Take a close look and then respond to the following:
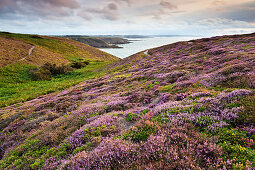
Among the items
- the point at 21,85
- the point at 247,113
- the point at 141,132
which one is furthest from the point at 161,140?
the point at 21,85

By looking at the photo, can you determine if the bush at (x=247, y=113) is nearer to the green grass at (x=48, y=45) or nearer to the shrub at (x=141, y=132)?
the shrub at (x=141, y=132)

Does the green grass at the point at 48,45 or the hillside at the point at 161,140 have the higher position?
the green grass at the point at 48,45

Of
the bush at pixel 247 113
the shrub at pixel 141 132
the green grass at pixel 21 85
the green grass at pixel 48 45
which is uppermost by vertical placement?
the green grass at pixel 48 45

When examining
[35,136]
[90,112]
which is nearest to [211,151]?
[90,112]

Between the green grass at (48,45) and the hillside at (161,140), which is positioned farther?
the green grass at (48,45)

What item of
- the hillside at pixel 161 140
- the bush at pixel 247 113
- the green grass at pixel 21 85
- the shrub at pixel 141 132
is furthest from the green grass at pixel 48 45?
the bush at pixel 247 113

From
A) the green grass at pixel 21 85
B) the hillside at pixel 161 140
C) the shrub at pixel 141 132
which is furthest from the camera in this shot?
the green grass at pixel 21 85

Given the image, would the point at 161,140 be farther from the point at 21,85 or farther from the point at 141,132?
the point at 21,85

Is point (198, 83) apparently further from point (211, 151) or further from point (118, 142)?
point (118, 142)

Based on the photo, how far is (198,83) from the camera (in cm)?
1085

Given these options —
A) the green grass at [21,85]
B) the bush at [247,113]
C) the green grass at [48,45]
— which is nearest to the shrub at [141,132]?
the bush at [247,113]

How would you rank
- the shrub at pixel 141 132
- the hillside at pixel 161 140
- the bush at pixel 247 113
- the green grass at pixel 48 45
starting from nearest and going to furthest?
the hillside at pixel 161 140
the bush at pixel 247 113
the shrub at pixel 141 132
the green grass at pixel 48 45

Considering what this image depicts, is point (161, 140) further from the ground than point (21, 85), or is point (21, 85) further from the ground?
point (161, 140)

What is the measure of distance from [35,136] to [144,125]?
773 centimetres
